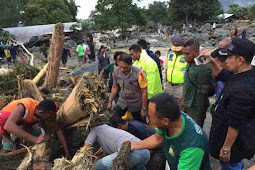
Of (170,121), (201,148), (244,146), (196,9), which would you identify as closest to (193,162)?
(201,148)

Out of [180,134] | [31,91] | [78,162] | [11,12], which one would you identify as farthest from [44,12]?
[180,134]

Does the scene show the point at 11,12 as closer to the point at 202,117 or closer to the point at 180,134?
the point at 202,117

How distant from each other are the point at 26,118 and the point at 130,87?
182 cm

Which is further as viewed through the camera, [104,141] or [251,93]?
[104,141]

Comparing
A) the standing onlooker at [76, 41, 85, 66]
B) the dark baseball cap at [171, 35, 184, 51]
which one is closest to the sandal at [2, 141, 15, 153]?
the dark baseball cap at [171, 35, 184, 51]

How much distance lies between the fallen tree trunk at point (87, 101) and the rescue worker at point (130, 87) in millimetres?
765

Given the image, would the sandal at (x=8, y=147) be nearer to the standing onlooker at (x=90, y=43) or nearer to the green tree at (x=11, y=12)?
the standing onlooker at (x=90, y=43)

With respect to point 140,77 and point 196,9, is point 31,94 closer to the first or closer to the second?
point 140,77

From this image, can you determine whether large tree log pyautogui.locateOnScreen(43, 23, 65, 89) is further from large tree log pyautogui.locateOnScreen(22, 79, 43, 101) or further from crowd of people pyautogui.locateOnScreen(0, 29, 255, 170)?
crowd of people pyautogui.locateOnScreen(0, 29, 255, 170)

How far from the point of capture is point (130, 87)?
3.68 metres

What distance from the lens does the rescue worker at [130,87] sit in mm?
3490

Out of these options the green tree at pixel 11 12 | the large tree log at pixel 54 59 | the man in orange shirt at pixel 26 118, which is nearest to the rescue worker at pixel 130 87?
the man in orange shirt at pixel 26 118

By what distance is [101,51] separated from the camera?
7.14 metres

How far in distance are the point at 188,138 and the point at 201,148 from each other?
0.48 feet
